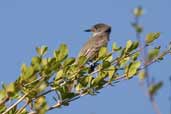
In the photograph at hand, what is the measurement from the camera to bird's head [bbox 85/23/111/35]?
32.1 ft

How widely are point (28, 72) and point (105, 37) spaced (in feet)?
18.0

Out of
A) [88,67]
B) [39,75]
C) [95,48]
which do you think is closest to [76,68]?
[88,67]

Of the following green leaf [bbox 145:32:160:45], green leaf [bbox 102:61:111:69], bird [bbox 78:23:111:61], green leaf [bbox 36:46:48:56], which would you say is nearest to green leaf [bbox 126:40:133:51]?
green leaf [bbox 145:32:160:45]

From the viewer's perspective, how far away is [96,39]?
8.91 metres

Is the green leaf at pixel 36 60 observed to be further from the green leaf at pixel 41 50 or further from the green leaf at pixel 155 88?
the green leaf at pixel 155 88

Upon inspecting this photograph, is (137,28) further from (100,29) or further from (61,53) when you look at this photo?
(100,29)

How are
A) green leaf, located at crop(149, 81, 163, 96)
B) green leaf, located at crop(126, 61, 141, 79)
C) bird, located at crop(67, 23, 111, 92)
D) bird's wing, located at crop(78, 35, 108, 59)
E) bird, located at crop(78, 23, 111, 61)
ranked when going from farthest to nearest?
bird's wing, located at crop(78, 35, 108, 59) < bird, located at crop(78, 23, 111, 61) < bird, located at crop(67, 23, 111, 92) < green leaf, located at crop(126, 61, 141, 79) < green leaf, located at crop(149, 81, 163, 96)

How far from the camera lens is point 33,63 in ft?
12.0

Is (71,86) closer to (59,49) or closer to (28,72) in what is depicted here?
(59,49)

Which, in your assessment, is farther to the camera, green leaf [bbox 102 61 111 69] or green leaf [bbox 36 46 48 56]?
green leaf [bbox 102 61 111 69]

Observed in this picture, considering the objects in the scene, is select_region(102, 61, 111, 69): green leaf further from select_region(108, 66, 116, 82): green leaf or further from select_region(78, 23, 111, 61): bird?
select_region(78, 23, 111, 61): bird

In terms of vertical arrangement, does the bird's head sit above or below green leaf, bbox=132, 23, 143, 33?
below

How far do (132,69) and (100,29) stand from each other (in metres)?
5.62

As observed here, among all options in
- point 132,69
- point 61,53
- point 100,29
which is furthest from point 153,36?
point 100,29
